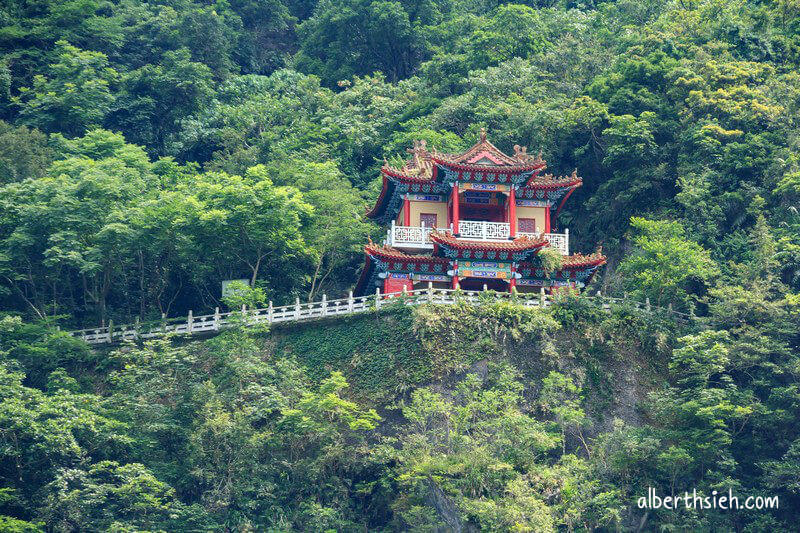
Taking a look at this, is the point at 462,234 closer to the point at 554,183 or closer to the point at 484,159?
the point at 484,159

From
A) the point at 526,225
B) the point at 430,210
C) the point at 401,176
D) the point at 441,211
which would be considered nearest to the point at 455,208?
the point at 441,211

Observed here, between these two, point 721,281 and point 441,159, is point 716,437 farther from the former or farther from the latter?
point 441,159

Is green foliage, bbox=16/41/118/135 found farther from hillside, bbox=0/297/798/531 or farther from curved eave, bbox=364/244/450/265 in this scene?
curved eave, bbox=364/244/450/265

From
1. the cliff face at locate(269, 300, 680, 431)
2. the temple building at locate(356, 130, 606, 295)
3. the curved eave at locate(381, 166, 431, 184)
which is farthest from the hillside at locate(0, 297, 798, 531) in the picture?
the curved eave at locate(381, 166, 431, 184)

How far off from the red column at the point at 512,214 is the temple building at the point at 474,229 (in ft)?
0.11

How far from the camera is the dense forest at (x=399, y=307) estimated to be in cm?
3494

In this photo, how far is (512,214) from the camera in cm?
4294

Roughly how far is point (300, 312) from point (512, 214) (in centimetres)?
829

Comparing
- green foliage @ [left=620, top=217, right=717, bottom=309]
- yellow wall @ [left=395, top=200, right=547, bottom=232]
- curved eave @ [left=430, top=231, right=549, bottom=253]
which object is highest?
yellow wall @ [left=395, top=200, right=547, bottom=232]

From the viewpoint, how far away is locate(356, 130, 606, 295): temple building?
41719 millimetres

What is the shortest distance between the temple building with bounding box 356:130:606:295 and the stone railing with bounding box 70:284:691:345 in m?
1.17

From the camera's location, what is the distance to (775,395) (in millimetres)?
36156

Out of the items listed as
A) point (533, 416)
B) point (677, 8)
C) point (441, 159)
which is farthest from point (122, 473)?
point (677, 8)

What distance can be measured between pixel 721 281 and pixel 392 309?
1091 cm
